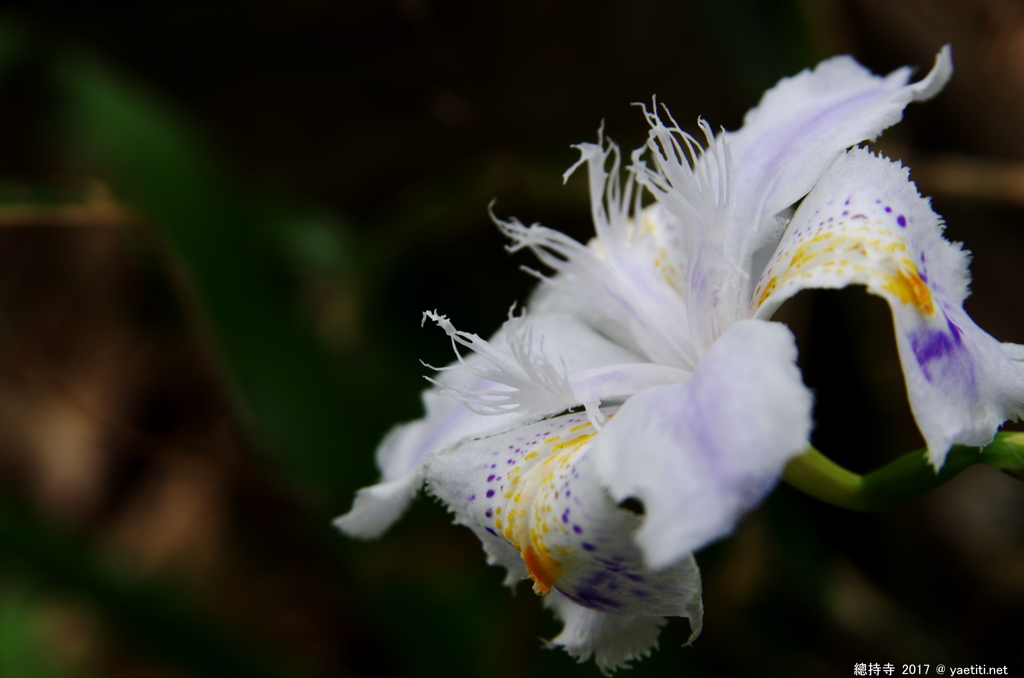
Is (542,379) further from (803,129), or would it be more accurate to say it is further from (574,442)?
(803,129)

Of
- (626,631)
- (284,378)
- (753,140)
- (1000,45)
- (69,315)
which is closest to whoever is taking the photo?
(626,631)

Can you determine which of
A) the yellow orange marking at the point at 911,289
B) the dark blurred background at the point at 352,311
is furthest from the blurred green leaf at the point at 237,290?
the yellow orange marking at the point at 911,289

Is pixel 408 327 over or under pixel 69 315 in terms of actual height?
under

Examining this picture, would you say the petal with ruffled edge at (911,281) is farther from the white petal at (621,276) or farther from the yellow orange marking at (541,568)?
the yellow orange marking at (541,568)

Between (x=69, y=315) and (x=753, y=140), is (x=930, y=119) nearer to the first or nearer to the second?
(x=753, y=140)

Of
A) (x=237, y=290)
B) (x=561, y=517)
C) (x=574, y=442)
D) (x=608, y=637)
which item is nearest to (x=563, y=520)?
(x=561, y=517)

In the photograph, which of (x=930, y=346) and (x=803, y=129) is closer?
(x=930, y=346)

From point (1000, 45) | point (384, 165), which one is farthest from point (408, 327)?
point (1000, 45)

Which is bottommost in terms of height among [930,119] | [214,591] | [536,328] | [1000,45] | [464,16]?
[214,591]
